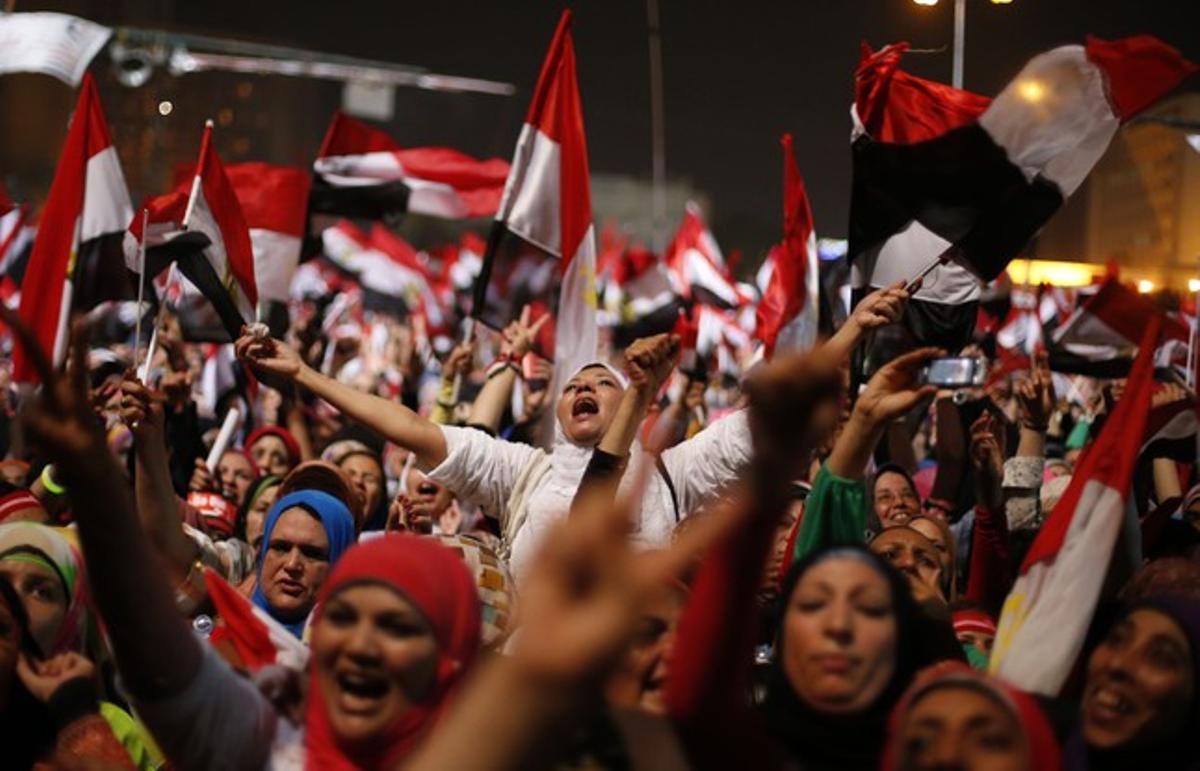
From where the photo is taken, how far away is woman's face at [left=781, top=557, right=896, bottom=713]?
302 cm

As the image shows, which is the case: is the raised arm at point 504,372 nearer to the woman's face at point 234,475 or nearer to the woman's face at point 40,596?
the woman's face at point 234,475

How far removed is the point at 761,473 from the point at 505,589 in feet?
7.39

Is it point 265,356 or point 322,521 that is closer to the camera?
point 322,521

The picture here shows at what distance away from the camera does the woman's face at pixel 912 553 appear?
478cm

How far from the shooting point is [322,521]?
4.69 metres

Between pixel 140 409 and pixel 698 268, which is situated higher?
pixel 698 268

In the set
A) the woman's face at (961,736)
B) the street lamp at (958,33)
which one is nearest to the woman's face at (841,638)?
the woman's face at (961,736)

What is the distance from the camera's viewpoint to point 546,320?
782 centimetres

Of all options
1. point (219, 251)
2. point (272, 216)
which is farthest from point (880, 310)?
point (272, 216)

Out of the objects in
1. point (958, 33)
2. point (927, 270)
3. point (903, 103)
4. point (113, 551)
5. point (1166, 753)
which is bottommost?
point (1166, 753)

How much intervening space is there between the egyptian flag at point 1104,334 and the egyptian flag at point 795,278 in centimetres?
113

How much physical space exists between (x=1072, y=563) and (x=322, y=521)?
1.99m

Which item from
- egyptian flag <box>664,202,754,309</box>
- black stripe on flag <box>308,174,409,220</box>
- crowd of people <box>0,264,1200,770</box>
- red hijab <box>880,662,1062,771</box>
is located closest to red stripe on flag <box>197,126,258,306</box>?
crowd of people <box>0,264,1200,770</box>

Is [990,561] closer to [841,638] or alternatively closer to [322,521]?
[322,521]
